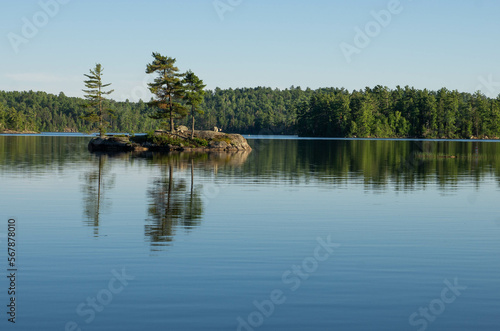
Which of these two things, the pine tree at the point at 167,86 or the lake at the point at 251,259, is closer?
the lake at the point at 251,259

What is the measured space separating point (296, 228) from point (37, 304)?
11290mm

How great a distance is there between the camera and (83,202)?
27891 millimetres

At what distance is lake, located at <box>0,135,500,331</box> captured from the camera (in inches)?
457

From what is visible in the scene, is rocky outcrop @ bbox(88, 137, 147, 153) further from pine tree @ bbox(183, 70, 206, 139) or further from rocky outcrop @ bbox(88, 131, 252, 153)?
pine tree @ bbox(183, 70, 206, 139)

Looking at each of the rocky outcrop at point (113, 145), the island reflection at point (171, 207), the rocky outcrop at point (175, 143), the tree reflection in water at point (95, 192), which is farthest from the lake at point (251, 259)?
the rocky outcrop at point (113, 145)

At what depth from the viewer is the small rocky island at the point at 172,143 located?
3497 inches

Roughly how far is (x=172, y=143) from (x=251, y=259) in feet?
243

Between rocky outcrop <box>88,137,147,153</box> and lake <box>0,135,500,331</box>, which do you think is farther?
rocky outcrop <box>88,137,147,153</box>

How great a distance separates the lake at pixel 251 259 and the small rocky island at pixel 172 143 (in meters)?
56.0

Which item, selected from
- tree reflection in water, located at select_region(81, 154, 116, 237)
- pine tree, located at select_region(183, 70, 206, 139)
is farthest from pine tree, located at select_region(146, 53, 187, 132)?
tree reflection in water, located at select_region(81, 154, 116, 237)

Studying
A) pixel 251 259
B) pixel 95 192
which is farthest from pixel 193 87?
pixel 251 259

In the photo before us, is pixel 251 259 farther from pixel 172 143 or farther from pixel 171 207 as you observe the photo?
pixel 172 143

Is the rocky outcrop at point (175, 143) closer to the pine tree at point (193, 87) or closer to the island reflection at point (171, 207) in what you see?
the pine tree at point (193, 87)

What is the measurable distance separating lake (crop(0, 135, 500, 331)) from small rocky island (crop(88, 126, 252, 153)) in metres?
56.0
